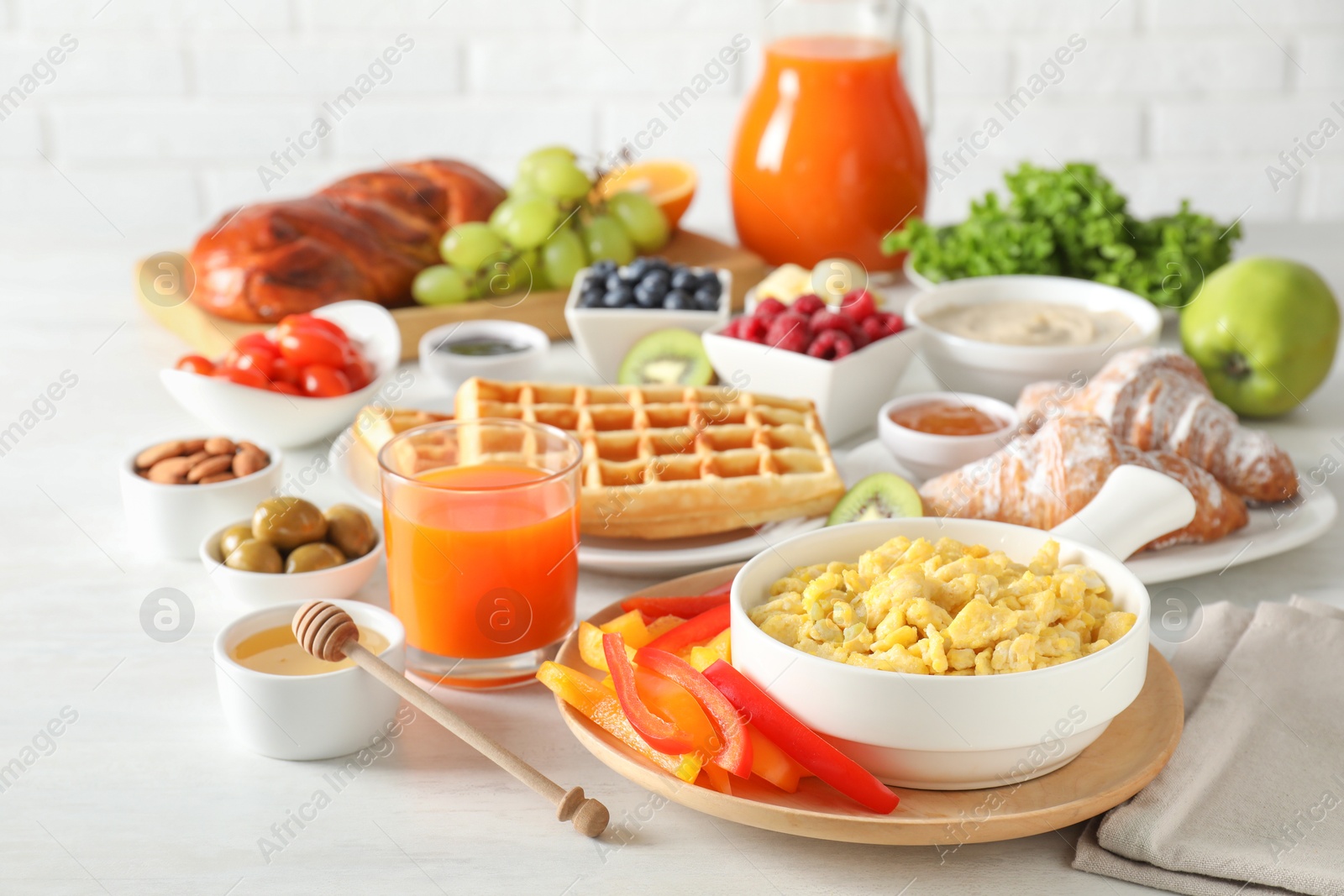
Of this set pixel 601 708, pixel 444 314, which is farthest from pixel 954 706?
pixel 444 314

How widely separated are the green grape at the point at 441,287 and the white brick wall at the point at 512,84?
1.51m

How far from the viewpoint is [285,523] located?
144 cm

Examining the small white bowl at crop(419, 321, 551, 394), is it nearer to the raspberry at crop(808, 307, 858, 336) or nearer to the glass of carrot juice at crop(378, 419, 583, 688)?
the raspberry at crop(808, 307, 858, 336)

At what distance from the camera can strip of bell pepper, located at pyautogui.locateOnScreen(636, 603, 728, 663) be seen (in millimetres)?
1208

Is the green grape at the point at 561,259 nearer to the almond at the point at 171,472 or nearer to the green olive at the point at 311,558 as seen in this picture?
the almond at the point at 171,472

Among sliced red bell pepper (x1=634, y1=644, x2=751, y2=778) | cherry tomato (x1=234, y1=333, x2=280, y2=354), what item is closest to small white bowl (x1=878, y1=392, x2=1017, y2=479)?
sliced red bell pepper (x1=634, y1=644, x2=751, y2=778)

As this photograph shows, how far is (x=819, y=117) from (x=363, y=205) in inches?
34.8

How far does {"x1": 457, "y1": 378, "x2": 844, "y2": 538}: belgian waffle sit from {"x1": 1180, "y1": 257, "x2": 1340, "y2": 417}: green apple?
65cm

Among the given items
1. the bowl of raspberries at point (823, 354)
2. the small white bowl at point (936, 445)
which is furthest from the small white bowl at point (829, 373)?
the small white bowl at point (936, 445)

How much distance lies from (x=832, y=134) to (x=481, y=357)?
0.86 m

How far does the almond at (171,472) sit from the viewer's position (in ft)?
5.13

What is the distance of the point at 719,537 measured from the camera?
5.17 ft

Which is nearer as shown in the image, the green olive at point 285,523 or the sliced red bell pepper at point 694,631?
the sliced red bell pepper at point 694,631

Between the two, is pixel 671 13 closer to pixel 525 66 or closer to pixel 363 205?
pixel 525 66
